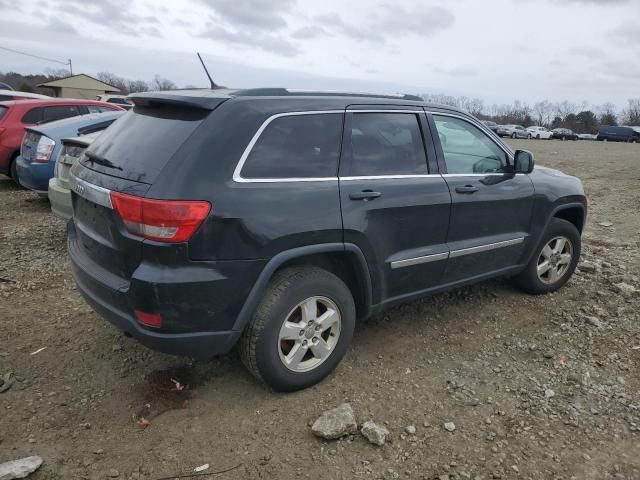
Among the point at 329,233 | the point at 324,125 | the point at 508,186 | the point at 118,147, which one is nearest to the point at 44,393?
the point at 118,147

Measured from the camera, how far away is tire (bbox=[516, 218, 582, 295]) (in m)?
4.67

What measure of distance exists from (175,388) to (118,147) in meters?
1.54

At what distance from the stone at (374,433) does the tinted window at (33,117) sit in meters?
8.64

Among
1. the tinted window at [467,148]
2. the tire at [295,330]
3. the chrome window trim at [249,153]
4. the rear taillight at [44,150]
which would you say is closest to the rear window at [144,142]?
the chrome window trim at [249,153]

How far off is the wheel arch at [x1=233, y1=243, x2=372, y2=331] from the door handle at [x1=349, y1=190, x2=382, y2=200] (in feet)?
0.98

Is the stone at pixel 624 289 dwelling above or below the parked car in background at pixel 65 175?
below

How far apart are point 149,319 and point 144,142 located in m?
1.01

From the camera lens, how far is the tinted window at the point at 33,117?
8.89m

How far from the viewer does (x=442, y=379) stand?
3.42 meters

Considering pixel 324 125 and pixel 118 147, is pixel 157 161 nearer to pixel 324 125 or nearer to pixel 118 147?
pixel 118 147

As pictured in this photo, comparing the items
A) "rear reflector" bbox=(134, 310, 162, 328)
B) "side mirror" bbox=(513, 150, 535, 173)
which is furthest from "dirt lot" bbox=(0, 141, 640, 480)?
"side mirror" bbox=(513, 150, 535, 173)

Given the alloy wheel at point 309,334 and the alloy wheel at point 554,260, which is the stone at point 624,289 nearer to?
the alloy wheel at point 554,260

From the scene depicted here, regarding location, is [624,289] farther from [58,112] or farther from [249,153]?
[58,112]

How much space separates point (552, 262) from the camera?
4.80 meters
